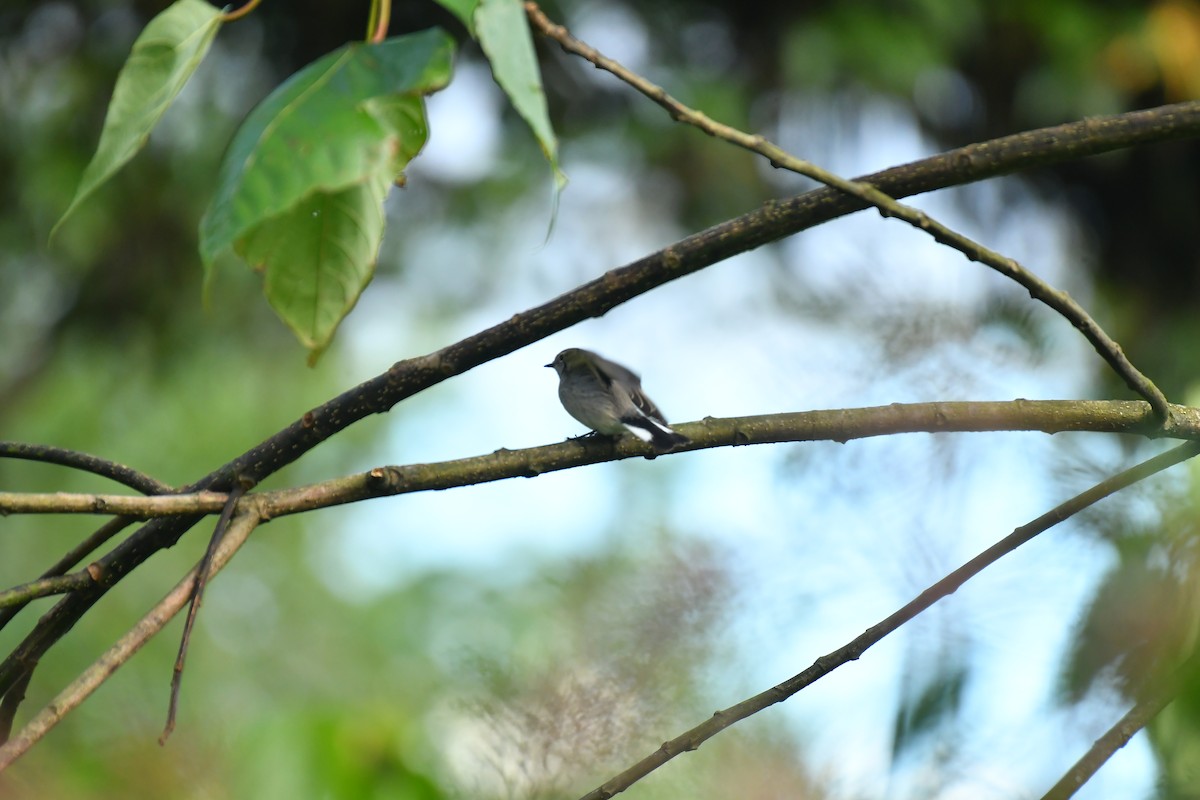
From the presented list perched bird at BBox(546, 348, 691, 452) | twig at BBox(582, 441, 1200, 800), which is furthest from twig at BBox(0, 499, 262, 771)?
perched bird at BBox(546, 348, 691, 452)

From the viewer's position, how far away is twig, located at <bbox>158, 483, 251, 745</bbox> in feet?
2.37

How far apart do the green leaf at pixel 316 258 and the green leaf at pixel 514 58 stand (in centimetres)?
20

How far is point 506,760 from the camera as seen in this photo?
1123 millimetres

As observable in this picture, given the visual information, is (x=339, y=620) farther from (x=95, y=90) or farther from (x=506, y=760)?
(x=506, y=760)

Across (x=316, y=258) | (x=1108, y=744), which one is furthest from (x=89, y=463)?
(x=1108, y=744)

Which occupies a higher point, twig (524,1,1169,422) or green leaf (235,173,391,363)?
twig (524,1,1169,422)

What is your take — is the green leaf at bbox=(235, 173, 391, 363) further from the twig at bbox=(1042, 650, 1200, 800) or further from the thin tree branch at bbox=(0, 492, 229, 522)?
the twig at bbox=(1042, 650, 1200, 800)

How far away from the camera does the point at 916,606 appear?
92 centimetres

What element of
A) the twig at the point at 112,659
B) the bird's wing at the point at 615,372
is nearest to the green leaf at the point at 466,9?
the twig at the point at 112,659

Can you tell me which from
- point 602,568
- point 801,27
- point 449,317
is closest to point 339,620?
point 449,317

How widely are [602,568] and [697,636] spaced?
1.48 feet

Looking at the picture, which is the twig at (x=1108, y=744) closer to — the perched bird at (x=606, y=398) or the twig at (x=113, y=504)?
the perched bird at (x=606, y=398)

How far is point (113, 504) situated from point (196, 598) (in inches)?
3.6

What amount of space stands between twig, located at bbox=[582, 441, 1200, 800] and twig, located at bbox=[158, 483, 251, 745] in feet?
1.21
